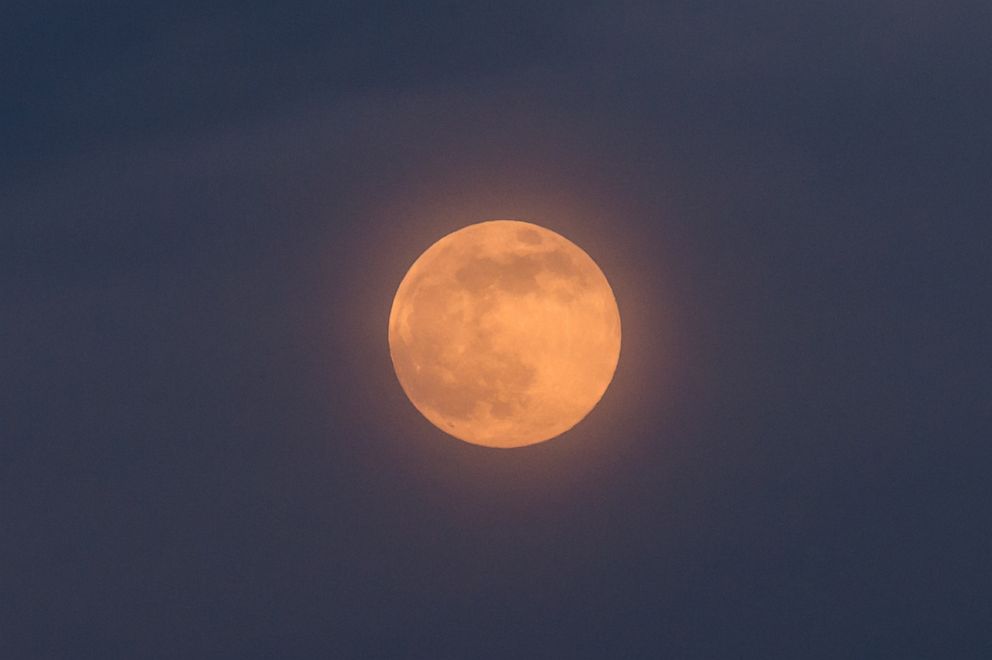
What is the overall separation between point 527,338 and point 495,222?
5.47 feet

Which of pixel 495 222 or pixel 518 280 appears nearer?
pixel 518 280

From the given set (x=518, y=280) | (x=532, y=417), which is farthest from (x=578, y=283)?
(x=532, y=417)

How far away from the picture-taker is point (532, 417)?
12062mm

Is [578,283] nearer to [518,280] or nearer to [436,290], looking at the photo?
[518,280]

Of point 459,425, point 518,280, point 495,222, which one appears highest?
point 495,222

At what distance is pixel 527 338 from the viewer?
11609 mm

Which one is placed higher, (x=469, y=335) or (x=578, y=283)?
(x=578, y=283)

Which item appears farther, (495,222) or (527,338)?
(495,222)

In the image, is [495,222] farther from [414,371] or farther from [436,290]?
[414,371]

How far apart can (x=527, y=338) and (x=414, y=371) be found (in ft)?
4.70

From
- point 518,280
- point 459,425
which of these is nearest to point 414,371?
point 459,425

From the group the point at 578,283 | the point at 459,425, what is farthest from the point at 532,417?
the point at 578,283

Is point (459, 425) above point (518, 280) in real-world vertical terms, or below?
below

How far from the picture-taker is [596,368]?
12172 millimetres
